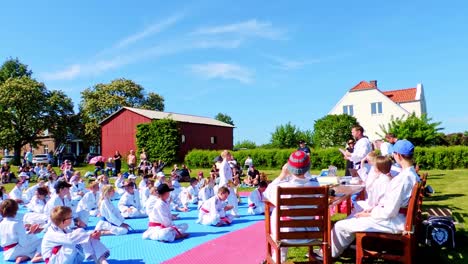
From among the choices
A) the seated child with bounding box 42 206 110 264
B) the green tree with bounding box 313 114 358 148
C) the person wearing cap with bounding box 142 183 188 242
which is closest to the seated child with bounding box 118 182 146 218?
the person wearing cap with bounding box 142 183 188 242

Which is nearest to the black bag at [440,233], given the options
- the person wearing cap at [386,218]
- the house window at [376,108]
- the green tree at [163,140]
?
the person wearing cap at [386,218]

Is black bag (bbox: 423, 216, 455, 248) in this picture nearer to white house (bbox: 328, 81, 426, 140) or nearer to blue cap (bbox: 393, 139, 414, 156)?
blue cap (bbox: 393, 139, 414, 156)

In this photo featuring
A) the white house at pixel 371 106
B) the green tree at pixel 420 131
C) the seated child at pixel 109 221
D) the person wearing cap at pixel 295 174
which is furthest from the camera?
the white house at pixel 371 106

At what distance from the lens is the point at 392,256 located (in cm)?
499

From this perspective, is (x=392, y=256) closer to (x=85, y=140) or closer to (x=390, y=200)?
(x=390, y=200)

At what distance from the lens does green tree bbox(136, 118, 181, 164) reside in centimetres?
3306

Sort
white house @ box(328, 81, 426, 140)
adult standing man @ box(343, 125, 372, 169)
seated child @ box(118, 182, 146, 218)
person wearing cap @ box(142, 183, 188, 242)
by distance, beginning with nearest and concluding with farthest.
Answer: person wearing cap @ box(142, 183, 188, 242) < adult standing man @ box(343, 125, 372, 169) < seated child @ box(118, 182, 146, 218) < white house @ box(328, 81, 426, 140)

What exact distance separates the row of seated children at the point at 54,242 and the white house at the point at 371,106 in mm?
40244

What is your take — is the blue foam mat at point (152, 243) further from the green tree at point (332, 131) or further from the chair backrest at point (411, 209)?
the green tree at point (332, 131)

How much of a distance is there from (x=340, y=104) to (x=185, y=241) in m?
40.5

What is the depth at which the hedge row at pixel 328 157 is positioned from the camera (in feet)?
84.4

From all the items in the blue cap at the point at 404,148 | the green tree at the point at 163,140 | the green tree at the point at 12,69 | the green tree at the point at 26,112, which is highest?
the green tree at the point at 12,69

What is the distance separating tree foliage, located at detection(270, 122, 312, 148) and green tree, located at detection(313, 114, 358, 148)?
7.59 ft

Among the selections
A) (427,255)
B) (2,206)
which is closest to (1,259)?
(2,206)
